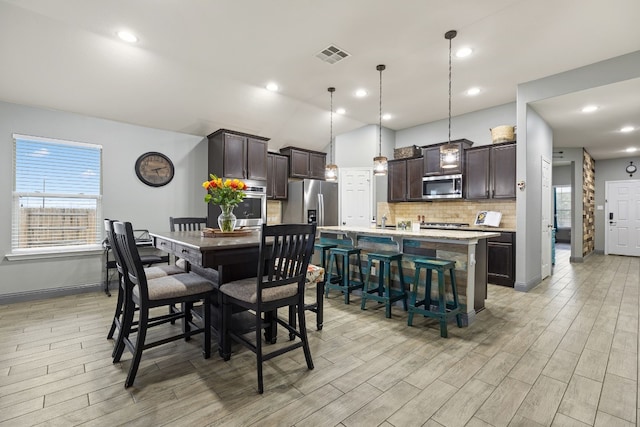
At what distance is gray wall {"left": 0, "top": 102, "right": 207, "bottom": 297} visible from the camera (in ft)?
12.5

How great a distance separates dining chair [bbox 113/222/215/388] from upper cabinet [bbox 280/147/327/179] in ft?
13.7

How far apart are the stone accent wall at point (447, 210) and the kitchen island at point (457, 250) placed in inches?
84.9

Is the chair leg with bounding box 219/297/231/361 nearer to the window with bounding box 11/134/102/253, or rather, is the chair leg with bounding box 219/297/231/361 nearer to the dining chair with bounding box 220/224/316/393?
the dining chair with bounding box 220/224/316/393

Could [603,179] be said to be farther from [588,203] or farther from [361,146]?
[361,146]

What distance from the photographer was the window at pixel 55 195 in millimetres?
3926

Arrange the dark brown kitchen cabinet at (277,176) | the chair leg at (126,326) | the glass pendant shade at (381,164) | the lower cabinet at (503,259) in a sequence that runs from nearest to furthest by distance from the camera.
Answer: the chair leg at (126,326) → the glass pendant shade at (381,164) → the lower cabinet at (503,259) → the dark brown kitchen cabinet at (277,176)

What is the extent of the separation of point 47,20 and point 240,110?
8.10 feet

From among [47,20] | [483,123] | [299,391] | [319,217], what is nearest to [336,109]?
[319,217]

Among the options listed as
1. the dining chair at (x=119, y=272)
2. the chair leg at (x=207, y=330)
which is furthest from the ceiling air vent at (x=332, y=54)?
the chair leg at (x=207, y=330)

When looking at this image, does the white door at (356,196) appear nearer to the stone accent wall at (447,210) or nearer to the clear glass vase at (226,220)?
the stone accent wall at (447,210)

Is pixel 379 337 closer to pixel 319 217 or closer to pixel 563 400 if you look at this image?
pixel 563 400

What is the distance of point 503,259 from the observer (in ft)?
15.3

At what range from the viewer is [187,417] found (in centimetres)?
170

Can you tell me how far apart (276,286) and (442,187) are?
4557 millimetres
